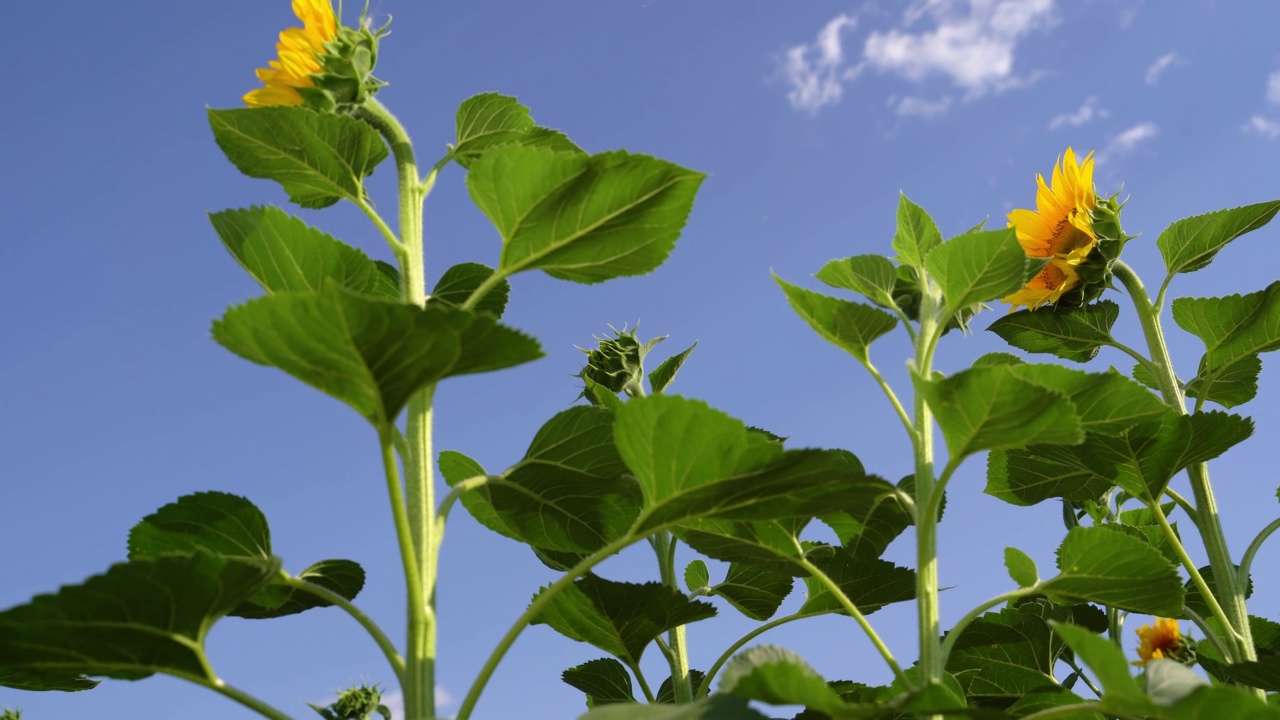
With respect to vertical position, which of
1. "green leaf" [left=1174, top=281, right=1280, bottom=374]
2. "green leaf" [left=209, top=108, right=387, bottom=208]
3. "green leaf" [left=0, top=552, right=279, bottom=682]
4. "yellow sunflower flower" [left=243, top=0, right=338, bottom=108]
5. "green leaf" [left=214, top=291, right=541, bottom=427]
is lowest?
"green leaf" [left=0, top=552, right=279, bottom=682]

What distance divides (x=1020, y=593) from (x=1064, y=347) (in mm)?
1499

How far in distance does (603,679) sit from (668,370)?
1024 millimetres

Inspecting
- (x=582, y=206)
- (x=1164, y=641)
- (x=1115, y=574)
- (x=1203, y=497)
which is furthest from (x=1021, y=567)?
A: (x=1164, y=641)

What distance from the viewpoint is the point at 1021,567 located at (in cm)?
230

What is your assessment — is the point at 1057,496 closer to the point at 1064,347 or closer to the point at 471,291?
the point at 1064,347

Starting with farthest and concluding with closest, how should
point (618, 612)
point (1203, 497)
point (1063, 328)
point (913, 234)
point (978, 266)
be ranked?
point (1063, 328) < point (1203, 497) < point (913, 234) < point (618, 612) < point (978, 266)

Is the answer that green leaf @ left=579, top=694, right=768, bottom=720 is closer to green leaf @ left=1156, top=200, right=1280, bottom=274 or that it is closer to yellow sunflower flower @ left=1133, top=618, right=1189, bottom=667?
green leaf @ left=1156, top=200, right=1280, bottom=274

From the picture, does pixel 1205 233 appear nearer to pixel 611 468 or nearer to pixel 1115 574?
pixel 1115 574

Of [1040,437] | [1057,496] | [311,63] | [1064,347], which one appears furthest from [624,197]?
[1064,347]

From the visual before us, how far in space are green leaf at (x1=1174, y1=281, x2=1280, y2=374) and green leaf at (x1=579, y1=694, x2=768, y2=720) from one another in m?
2.27

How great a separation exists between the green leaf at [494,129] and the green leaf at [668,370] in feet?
3.90

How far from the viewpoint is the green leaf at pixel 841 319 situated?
2311 millimetres

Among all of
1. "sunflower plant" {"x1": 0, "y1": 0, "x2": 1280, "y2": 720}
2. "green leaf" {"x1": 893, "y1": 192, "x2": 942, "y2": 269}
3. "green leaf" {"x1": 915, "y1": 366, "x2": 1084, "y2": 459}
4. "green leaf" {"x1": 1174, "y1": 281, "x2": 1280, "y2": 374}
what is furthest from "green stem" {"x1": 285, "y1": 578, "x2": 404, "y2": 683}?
"green leaf" {"x1": 1174, "y1": 281, "x2": 1280, "y2": 374}

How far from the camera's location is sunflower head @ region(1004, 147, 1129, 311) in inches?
126
